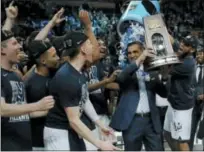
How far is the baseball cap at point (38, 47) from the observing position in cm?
433

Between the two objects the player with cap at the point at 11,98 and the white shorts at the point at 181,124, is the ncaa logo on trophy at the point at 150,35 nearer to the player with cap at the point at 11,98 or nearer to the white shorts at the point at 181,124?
the white shorts at the point at 181,124

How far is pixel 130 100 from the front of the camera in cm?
494

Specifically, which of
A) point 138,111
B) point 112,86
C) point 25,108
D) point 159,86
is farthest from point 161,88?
point 25,108

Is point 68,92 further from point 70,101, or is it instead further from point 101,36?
point 101,36

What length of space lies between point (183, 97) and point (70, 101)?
2.42 meters

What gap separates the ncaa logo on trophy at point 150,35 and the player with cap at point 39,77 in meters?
0.93

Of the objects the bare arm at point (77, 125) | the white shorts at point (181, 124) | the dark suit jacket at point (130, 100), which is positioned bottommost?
the white shorts at point (181, 124)

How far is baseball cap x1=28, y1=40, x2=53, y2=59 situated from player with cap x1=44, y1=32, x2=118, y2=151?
1.53ft

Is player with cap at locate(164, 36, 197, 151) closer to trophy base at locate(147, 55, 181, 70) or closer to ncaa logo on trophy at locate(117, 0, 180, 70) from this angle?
ncaa logo on trophy at locate(117, 0, 180, 70)

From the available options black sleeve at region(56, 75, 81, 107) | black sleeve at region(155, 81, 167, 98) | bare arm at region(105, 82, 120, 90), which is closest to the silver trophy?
black sleeve at region(155, 81, 167, 98)

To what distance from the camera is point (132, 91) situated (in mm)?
4980

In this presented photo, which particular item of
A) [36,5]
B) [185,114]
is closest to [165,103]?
[185,114]

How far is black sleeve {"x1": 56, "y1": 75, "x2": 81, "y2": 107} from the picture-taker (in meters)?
3.67

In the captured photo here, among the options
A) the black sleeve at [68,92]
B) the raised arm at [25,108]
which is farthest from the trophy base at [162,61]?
the raised arm at [25,108]
